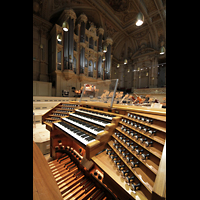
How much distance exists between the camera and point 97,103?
3016mm

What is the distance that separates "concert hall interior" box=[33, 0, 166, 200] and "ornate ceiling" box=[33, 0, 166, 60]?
0.22ft

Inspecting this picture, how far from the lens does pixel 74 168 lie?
2246mm

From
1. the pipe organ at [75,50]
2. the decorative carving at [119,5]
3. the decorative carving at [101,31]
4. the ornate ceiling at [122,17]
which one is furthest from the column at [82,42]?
the decorative carving at [119,5]

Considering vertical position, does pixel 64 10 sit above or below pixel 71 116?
above

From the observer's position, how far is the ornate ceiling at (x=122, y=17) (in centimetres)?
788

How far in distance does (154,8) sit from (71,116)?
40.0 ft

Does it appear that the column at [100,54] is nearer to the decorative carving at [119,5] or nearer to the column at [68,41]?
the decorative carving at [119,5]

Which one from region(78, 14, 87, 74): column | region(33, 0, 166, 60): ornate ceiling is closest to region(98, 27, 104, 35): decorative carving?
region(33, 0, 166, 60): ornate ceiling

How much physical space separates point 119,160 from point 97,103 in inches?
74.2

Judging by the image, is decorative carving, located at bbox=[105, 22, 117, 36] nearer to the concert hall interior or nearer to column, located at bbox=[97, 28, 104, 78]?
the concert hall interior
